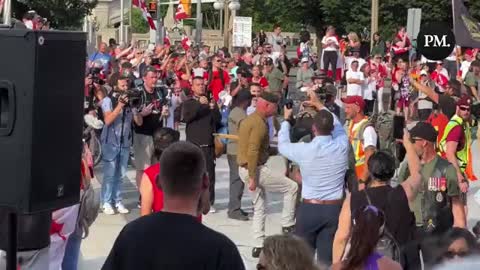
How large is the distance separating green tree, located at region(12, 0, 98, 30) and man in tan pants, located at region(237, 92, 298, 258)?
1538cm

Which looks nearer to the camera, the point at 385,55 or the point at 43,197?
the point at 43,197

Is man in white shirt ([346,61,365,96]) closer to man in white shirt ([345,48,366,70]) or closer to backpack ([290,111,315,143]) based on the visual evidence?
man in white shirt ([345,48,366,70])

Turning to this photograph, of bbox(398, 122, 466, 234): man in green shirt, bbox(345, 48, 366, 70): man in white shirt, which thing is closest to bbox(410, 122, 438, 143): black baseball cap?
bbox(398, 122, 466, 234): man in green shirt

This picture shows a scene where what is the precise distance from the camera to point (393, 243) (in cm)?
607

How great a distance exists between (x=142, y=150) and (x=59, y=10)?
49.4ft

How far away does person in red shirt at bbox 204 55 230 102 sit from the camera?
20672mm

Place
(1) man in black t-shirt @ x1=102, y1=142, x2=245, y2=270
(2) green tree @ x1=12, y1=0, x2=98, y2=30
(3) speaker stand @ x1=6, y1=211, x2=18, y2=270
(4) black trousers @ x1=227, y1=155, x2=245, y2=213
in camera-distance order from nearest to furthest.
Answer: (1) man in black t-shirt @ x1=102, y1=142, x2=245, y2=270 → (3) speaker stand @ x1=6, y1=211, x2=18, y2=270 → (4) black trousers @ x1=227, y1=155, x2=245, y2=213 → (2) green tree @ x1=12, y1=0, x2=98, y2=30

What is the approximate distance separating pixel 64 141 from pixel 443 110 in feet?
24.5

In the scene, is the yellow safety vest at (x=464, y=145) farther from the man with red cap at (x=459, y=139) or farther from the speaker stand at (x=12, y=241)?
the speaker stand at (x=12, y=241)

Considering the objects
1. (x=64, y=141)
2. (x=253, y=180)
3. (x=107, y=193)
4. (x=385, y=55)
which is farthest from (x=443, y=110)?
(x=385, y=55)

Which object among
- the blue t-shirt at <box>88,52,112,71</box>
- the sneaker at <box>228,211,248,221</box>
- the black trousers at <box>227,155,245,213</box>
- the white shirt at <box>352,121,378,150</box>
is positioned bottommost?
the sneaker at <box>228,211,248,221</box>

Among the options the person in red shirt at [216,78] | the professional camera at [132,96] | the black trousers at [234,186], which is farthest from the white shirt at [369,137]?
the person in red shirt at [216,78]

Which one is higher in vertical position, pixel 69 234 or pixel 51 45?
pixel 51 45

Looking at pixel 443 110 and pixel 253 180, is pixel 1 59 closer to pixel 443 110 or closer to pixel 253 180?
pixel 253 180
